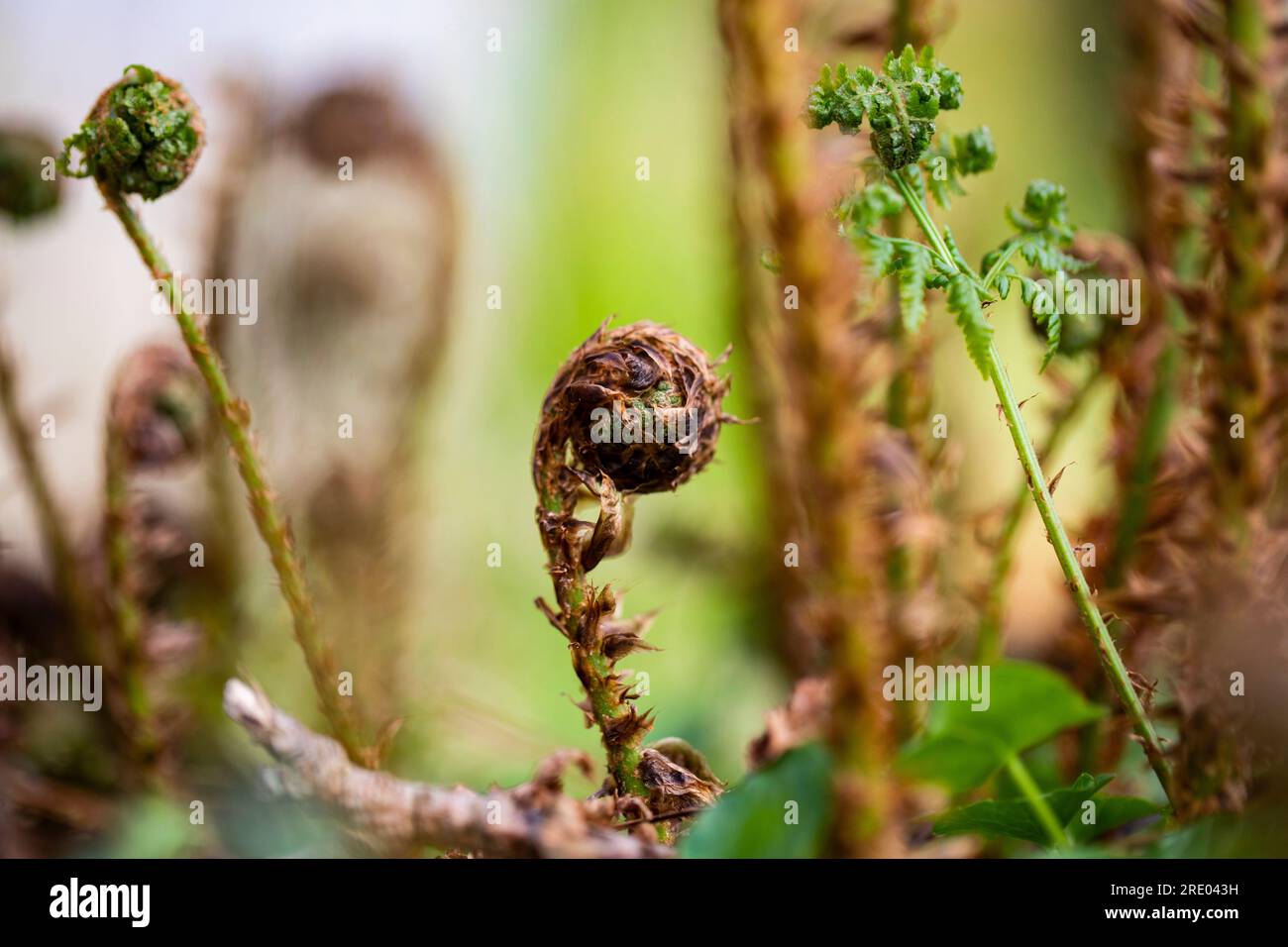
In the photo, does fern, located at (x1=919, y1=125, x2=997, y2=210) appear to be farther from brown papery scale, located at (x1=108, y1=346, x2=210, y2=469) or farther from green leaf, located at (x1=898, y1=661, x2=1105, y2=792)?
brown papery scale, located at (x1=108, y1=346, x2=210, y2=469)

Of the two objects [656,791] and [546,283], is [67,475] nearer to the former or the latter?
[546,283]

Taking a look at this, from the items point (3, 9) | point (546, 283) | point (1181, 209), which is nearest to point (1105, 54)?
point (546, 283)

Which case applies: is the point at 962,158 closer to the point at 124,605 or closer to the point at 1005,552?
the point at 1005,552

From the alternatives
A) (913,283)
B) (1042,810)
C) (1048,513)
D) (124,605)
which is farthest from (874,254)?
(124,605)

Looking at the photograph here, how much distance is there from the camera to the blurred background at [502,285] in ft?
3.10

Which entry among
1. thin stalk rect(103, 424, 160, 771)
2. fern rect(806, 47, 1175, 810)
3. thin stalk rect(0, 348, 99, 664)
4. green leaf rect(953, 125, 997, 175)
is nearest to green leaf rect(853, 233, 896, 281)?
fern rect(806, 47, 1175, 810)

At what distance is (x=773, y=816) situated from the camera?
1.27 feet

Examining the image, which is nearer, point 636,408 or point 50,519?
point 636,408

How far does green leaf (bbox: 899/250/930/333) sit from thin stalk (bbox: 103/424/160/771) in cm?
54

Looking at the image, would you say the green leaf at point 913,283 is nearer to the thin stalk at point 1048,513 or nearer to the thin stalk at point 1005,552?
the thin stalk at point 1048,513

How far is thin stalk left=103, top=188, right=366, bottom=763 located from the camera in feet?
1.50

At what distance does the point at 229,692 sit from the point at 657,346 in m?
0.22

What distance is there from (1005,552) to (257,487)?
1.34 feet

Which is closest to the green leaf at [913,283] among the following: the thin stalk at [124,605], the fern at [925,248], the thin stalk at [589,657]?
the fern at [925,248]
